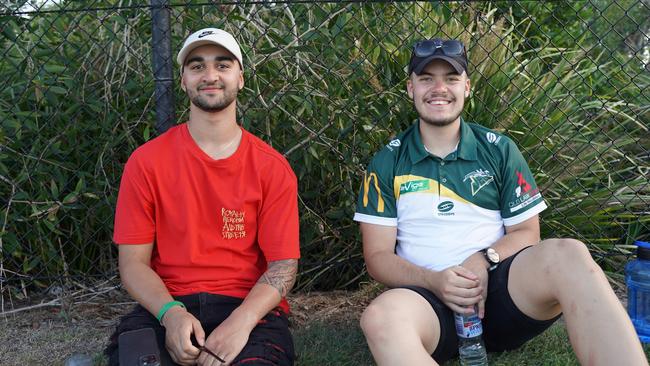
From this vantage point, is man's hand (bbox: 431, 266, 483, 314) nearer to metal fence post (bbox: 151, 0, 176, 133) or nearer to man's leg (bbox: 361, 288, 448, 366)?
man's leg (bbox: 361, 288, 448, 366)

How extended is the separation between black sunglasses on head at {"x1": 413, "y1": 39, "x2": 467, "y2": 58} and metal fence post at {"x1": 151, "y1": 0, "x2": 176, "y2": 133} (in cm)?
130

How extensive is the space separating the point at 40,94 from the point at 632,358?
309 cm

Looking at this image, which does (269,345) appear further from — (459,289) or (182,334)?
(459,289)

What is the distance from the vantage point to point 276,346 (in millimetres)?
2863

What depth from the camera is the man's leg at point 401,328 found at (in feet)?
8.43

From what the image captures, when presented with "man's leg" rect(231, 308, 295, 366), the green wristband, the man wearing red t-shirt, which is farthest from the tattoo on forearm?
the green wristband

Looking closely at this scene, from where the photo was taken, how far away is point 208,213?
3.03 m

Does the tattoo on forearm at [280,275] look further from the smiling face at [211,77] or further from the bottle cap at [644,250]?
the bottle cap at [644,250]

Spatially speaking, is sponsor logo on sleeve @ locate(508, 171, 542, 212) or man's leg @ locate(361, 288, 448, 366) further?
sponsor logo on sleeve @ locate(508, 171, 542, 212)

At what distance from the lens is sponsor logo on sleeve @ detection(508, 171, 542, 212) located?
10.2ft

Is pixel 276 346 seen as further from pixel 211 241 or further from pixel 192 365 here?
pixel 211 241

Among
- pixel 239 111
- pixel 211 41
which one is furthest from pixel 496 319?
pixel 239 111

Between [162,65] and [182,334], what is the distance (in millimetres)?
1521

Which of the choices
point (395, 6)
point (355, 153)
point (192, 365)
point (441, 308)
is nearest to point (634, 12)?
point (395, 6)
